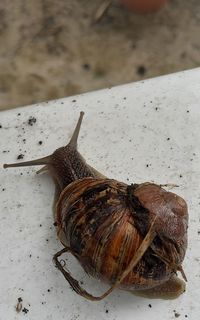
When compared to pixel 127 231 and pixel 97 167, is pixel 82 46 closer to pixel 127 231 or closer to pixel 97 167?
pixel 97 167

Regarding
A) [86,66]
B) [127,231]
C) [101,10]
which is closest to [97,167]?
[127,231]

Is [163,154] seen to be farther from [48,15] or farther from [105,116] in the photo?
[48,15]

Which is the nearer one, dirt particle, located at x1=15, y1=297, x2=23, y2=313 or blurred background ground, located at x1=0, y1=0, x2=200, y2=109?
dirt particle, located at x1=15, y1=297, x2=23, y2=313

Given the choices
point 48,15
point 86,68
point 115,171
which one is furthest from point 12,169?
point 48,15

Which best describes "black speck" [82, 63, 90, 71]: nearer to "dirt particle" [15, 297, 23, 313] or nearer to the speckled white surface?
the speckled white surface

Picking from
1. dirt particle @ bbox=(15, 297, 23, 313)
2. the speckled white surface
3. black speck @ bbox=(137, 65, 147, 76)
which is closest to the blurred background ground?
black speck @ bbox=(137, 65, 147, 76)

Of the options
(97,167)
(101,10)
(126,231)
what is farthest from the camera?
(101,10)
